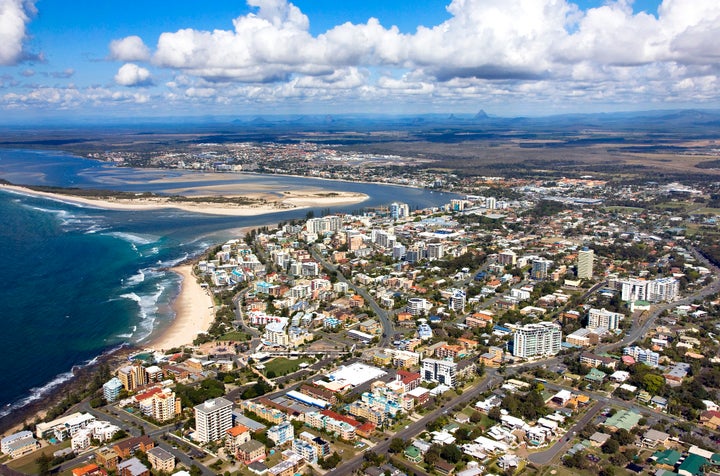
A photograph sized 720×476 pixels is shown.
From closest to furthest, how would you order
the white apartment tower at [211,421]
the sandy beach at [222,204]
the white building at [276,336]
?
the white apartment tower at [211,421], the white building at [276,336], the sandy beach at [222,204]

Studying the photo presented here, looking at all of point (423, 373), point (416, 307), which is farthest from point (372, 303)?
point (423, 373)

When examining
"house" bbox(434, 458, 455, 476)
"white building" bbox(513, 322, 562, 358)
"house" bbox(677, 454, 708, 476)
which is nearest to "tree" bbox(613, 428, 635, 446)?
"house" bbox(677, 454, 708, 476)

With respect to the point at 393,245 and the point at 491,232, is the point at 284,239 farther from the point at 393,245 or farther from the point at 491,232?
the point at 491,232

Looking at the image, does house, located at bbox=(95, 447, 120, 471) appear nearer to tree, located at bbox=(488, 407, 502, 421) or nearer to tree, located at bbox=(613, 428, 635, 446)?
tree, located at bbox=(488, 407, 502, 421)

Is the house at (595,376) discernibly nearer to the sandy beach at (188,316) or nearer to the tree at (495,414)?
the tree at (495,414)

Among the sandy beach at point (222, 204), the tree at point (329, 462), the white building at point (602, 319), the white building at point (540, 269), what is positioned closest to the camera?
the tree at point (329, 462)

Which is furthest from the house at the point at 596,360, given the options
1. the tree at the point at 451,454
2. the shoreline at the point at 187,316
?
the shoreline at the point at 187,316

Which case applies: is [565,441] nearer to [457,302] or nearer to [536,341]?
[536,341]
